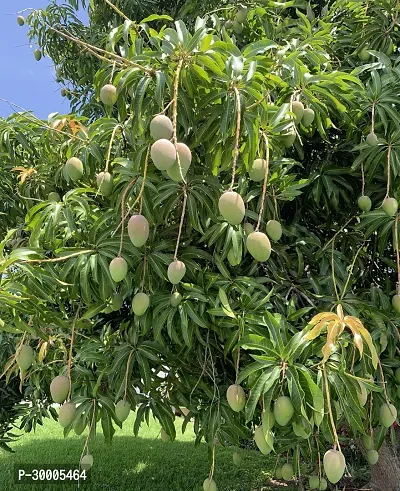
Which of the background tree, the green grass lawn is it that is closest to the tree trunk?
the green grass lawn

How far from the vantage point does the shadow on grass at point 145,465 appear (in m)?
3.99

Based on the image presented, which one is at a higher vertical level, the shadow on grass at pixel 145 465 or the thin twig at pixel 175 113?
the thin twig at pixel 175 113

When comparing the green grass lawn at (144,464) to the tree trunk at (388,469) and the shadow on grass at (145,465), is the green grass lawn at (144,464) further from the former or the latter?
the tree trunk at (388,469)

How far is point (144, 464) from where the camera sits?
4805 millimetres

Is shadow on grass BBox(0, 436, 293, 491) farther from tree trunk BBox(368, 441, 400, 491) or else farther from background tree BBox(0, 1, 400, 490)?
background tree BBox(0, 1, 400, 490)

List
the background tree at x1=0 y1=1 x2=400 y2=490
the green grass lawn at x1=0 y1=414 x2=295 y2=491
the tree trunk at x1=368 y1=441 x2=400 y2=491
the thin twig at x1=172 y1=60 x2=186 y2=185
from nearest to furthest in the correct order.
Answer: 1. the thin twig at x1=172 y1=60 x2=186 y2=185
2. the background tree at x1=0 y1=1 x2=400 y2=490
3. the tree trunk at x1=368 y1=441 x2=400 y2=491
4. the green grass lawn at x1=0 y1=414 x2=295 y2=491

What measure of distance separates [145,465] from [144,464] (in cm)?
4

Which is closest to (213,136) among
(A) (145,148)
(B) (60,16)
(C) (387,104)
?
(A) (145,148)

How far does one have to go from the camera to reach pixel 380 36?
1844 millimetres

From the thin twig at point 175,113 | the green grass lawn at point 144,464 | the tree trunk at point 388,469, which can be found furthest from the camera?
the green grass lawn at point 144,464

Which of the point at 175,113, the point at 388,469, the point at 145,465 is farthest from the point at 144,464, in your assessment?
the point at 175,113

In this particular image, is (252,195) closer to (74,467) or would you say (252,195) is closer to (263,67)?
(263,67)

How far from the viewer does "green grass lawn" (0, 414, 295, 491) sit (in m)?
3.99

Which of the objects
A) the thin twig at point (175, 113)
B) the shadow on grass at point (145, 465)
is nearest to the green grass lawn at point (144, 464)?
the shadow on grass at point (145, 465)
